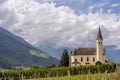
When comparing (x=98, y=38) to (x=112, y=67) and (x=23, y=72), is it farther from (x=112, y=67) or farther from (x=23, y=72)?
(x=23, y=72)

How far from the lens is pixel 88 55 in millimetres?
181500

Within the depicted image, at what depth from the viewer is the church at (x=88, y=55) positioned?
179 meters

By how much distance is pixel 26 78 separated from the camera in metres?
125

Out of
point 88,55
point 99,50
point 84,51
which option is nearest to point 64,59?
point 88,55

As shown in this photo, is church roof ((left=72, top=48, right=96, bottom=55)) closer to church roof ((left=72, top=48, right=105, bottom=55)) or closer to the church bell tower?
church roof ((left=72, top=48, right=105, bottom=55))

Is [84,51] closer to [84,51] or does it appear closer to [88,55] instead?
[84,51]

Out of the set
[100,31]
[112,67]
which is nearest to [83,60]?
[100,31]

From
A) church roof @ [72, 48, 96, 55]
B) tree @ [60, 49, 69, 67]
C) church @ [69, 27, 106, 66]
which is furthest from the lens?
church roof @ [72, 48, 96, 55]

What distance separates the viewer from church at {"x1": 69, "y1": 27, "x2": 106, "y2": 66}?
17938 centimetres

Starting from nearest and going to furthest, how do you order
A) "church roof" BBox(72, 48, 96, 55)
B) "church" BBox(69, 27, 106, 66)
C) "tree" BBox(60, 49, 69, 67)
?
"tree" BBox(60, 49, 69, 67) < "church" BBox(69, 27, 106, 66) < "church roof" BBox(72, 48, 96, 55)

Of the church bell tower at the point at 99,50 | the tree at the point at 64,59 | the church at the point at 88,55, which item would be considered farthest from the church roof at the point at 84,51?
the tree at the point at 64,59

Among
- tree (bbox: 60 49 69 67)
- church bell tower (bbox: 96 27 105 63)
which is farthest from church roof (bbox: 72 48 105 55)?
tree (bbox: 60 49 69 67)

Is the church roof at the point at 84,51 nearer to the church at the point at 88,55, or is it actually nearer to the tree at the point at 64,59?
the church at the point at 88,55

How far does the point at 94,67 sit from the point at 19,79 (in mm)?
33625
